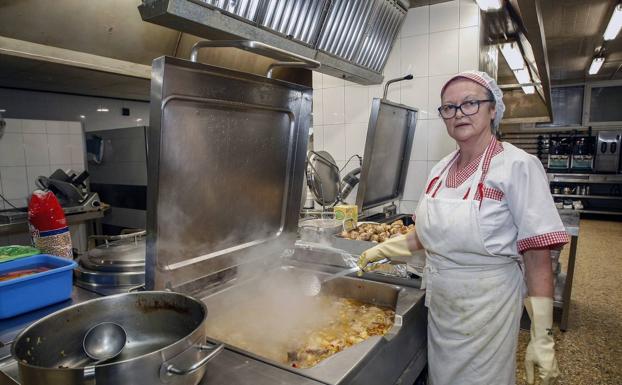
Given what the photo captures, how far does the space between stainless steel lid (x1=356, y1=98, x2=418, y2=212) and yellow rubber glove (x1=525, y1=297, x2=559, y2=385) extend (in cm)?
167

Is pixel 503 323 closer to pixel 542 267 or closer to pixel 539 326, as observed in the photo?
pixel 539 326

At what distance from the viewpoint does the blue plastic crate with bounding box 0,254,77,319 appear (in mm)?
1165

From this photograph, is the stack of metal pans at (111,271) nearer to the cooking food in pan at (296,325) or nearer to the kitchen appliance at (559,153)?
the cooking food in pan at (296,325)

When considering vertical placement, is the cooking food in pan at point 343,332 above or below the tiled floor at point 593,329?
above

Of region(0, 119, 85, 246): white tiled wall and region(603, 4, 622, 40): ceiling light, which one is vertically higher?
region(603, 4, 622, 40): ceiling light

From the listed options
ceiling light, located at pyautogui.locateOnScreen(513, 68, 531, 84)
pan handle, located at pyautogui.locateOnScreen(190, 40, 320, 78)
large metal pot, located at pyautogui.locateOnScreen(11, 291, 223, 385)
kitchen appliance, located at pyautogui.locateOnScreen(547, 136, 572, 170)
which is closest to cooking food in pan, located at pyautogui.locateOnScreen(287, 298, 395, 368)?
large metal pot, located at pyautogui.locateOnScreen(11, 291, 223, 385)

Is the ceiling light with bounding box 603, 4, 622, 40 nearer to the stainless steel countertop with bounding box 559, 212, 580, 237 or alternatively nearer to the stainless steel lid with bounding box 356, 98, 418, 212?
the stainless steel countertop with bounding box 559, 212, 580, 237

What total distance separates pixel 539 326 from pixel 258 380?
1.13 meters

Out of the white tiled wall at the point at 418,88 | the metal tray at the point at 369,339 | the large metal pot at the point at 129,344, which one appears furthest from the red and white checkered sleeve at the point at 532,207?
the white tiled wall at the point at 418,88

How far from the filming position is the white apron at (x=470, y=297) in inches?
55.3

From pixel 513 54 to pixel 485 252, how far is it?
4.02m

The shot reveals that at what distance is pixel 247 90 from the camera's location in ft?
4.50

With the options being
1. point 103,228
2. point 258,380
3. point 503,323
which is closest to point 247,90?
point 258,380

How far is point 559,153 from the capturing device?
923 cm
